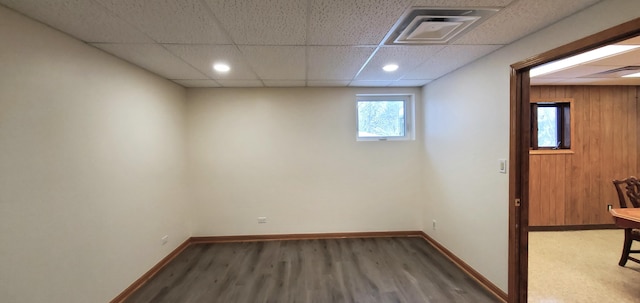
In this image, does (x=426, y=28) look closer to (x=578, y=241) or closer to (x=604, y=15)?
(x=604, y=15)

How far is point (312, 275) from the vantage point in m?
2.80

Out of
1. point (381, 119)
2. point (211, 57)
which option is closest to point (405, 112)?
point (381, 119)

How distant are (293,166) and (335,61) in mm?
1814

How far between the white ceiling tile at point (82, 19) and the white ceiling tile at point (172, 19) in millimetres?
93

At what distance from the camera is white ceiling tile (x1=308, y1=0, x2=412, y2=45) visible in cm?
148

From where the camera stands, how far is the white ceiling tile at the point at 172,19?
1462 mm

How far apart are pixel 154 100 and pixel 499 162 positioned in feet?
12.1

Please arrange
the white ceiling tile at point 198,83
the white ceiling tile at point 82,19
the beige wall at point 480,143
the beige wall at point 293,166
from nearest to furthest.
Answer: the white ceiling tile at point 82,19 → the beige wall at point 480,143 → the white ceiling tile at point 198,83 → the beige wall at point 293,166

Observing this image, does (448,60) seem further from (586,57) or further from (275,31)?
(275,31)

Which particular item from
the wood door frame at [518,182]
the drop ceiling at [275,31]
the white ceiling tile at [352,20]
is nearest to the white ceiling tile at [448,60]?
the drop ceiling at [275,31]

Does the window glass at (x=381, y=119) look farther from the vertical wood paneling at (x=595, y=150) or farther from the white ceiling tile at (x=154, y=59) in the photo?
the vertical wood paneling at (x=595, y=150)

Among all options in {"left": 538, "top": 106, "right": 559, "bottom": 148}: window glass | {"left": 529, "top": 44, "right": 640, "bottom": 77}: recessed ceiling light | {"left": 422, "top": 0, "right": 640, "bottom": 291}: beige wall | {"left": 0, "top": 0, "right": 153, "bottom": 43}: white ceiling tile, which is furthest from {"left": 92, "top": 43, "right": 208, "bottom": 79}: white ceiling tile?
{"left": 538, "top": 106, "right": 559, "bottom": 148}: window glass

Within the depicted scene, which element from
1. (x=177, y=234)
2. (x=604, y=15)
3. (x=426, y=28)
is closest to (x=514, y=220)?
(x=604, y=15)

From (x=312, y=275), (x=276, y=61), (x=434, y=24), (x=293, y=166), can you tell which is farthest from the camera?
(x=293, y=166)
